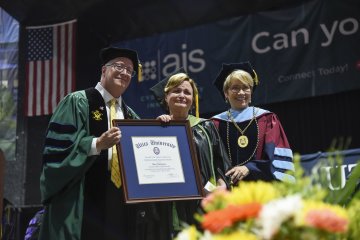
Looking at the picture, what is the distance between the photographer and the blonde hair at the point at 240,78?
3.29m

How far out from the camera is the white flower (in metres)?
0.94

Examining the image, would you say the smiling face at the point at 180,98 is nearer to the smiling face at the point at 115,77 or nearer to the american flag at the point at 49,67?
the smiling face at the point at 115,77

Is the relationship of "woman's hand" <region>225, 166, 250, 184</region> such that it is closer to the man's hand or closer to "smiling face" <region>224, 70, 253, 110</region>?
"smiling face" <region>224, 70, 253, 110</region>

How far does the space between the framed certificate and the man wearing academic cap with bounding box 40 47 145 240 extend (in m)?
0.13

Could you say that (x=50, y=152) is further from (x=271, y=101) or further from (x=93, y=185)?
(x=271, y=101)

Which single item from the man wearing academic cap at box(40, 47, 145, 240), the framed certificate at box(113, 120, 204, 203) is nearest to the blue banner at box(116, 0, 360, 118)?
the man wearing academic cap at box(40, 47, 145, 240)

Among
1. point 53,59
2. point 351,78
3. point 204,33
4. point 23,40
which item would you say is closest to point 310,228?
point 351,78

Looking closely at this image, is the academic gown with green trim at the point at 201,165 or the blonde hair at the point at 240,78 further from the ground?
the blonde hair at the point at 240,78

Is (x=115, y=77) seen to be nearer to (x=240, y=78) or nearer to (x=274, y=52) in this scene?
(x=240, y=78)

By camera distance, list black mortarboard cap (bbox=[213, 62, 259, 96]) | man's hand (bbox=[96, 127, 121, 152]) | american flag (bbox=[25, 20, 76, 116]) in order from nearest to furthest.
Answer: man's hand (bbox=[96, 127, 121, 152]), black mortarboard cap (bbox=[213, 62, 259, 96]), american flag (bbox=[25, 20, 76, 116])

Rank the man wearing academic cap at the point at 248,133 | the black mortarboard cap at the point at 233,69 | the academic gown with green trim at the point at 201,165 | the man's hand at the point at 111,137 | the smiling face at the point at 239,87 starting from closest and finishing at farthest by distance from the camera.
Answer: the man's hand at the point at 111,137 → the academic gown with green trim at the point at 201,165 → the man wearing academic cap at the point at 248,133 → the smiling face at the point at 239,87 → the black mortarboard cap at the point at 233,69

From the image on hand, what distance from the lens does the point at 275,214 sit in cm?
94

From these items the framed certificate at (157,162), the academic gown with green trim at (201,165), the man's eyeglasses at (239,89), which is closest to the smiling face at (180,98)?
the academic gown with green trim at (201,165)

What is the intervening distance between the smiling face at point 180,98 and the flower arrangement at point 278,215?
2.01 metres
